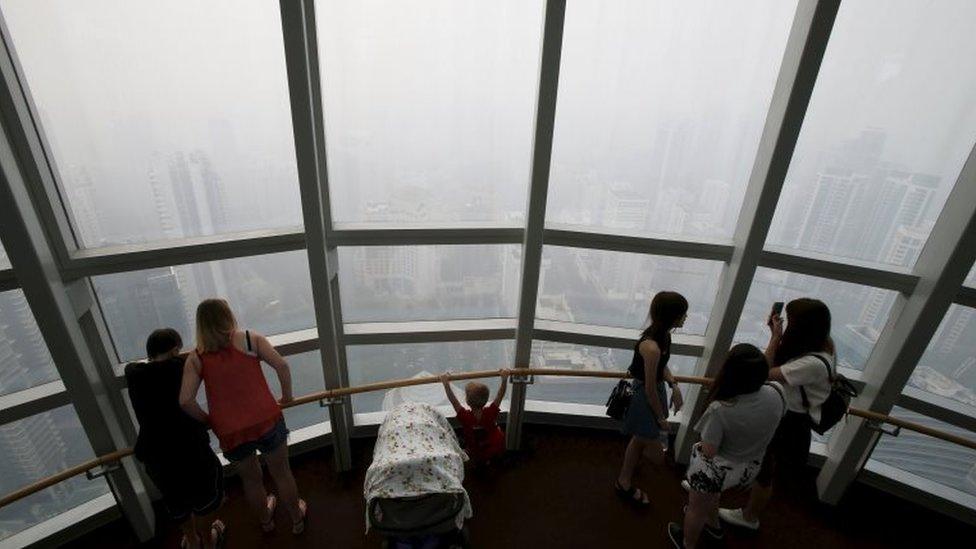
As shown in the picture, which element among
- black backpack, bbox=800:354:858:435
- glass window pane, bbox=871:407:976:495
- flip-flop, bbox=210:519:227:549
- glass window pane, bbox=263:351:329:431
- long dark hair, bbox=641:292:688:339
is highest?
long dark hair, bbox=641:292:688:339

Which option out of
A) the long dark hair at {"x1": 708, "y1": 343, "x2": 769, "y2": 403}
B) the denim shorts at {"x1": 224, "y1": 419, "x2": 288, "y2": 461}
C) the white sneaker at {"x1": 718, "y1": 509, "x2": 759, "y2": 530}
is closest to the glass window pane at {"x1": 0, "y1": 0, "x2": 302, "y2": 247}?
the denim shorts at {"x1": 224, "y1": 419, "x2": 288, "y2": 461}

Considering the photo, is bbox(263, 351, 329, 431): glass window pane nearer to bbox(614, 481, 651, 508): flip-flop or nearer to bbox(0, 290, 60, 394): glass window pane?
bbox(0, 290, 60, 394): glass window pane

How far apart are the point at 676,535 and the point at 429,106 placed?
354cm

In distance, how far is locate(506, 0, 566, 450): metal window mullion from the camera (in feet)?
8.35

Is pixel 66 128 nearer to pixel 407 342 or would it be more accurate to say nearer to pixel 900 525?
pixel 407 342

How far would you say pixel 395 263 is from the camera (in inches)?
132

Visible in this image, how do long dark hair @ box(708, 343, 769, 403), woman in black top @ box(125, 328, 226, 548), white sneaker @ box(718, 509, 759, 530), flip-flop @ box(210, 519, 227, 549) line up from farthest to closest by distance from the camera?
white sneaker @ box(718, 509, 759, 530)
flip-flop @ box(210, 519, 227, 549)
woman in black top @ box(125, 328, 226, 548)
long dark hair @ box(708, 343, 769, 403)

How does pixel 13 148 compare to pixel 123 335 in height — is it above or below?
above

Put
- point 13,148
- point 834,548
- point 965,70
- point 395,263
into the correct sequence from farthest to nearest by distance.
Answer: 1. point 395,263
2. point 834,548
3. point 965,70
4. point 13,148

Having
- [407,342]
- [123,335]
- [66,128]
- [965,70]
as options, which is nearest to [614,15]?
[965,70]

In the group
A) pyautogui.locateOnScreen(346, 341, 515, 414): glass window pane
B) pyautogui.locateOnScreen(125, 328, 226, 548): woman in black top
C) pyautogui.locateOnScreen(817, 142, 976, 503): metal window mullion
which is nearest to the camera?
pyautogui.locateOnScreen(125, 328, 226, 548): woman in black top

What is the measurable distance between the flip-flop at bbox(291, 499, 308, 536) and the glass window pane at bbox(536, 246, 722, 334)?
93.0 inches

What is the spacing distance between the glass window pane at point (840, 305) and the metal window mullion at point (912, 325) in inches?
3.5

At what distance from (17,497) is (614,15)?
4589 millimetres
